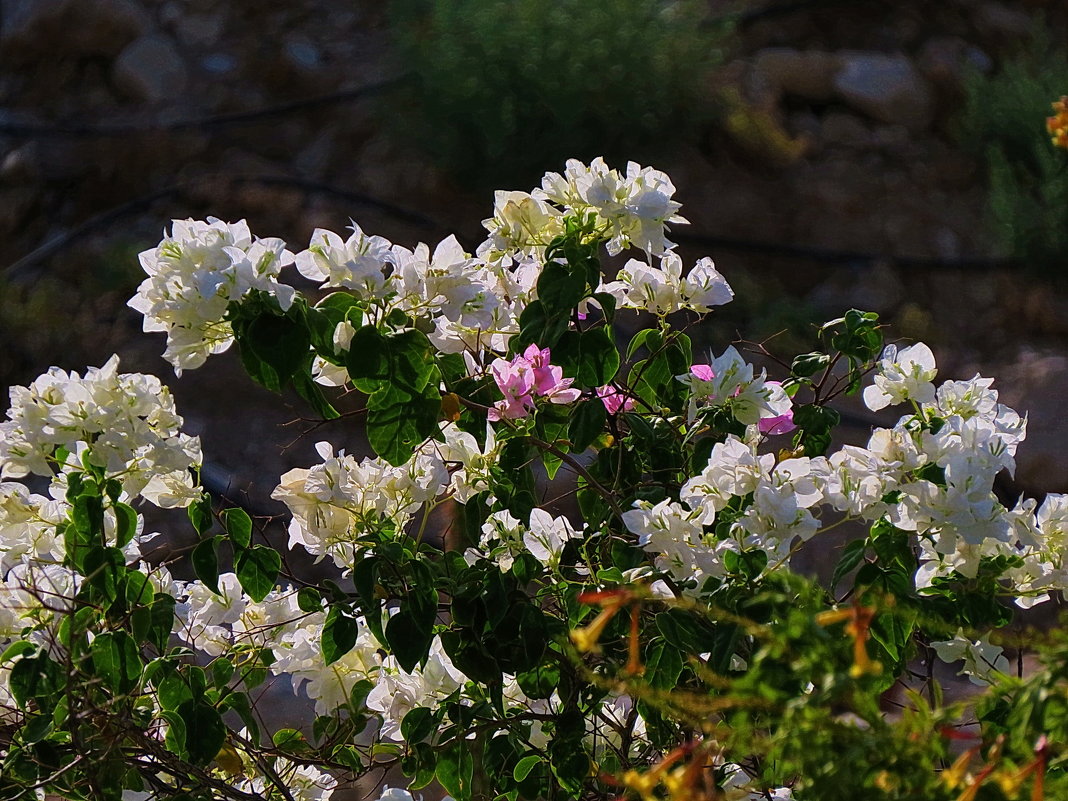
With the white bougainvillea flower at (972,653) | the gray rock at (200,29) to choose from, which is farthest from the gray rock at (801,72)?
the white bougainvillea flower at (972,653)

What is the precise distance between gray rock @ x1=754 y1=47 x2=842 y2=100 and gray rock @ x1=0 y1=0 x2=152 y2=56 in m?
2.18

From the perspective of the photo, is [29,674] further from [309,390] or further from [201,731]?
[309,390]

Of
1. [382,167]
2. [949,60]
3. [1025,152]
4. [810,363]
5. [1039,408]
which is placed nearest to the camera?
[810,363]

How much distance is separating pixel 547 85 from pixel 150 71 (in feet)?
5.12

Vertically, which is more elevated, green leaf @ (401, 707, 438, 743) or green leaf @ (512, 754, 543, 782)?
green leaf @ (401, 707, 438, 743)

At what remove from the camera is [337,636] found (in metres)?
0.91

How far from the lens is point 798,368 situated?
0.99 metres

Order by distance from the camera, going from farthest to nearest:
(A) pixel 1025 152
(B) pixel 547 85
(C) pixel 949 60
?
(C) pixel 949 60 → (A) pixel 1025 152 → (B) pixel 547 85

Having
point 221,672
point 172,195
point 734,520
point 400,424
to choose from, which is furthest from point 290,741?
point 172,195

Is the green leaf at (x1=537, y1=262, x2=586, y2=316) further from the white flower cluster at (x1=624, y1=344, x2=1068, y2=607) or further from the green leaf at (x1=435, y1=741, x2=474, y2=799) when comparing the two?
the green leaf at (x1=435, y1=741, x2=474, y2=799)

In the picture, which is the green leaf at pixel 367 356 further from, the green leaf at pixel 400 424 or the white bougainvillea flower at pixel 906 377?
the white bougainvillea flower at pixel 906 377

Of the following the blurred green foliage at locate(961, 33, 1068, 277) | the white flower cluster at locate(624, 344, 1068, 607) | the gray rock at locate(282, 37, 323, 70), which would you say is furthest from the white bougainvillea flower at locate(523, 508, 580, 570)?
the gray rock at locate(282, 37, 323, 70)

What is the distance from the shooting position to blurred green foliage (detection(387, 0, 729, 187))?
3457 mm

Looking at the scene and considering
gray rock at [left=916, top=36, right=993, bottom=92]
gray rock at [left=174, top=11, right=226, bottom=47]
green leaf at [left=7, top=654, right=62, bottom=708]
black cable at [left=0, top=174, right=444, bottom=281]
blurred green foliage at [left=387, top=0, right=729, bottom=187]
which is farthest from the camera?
gray rock at [left=174, top=11, right=226, bottom=47]
